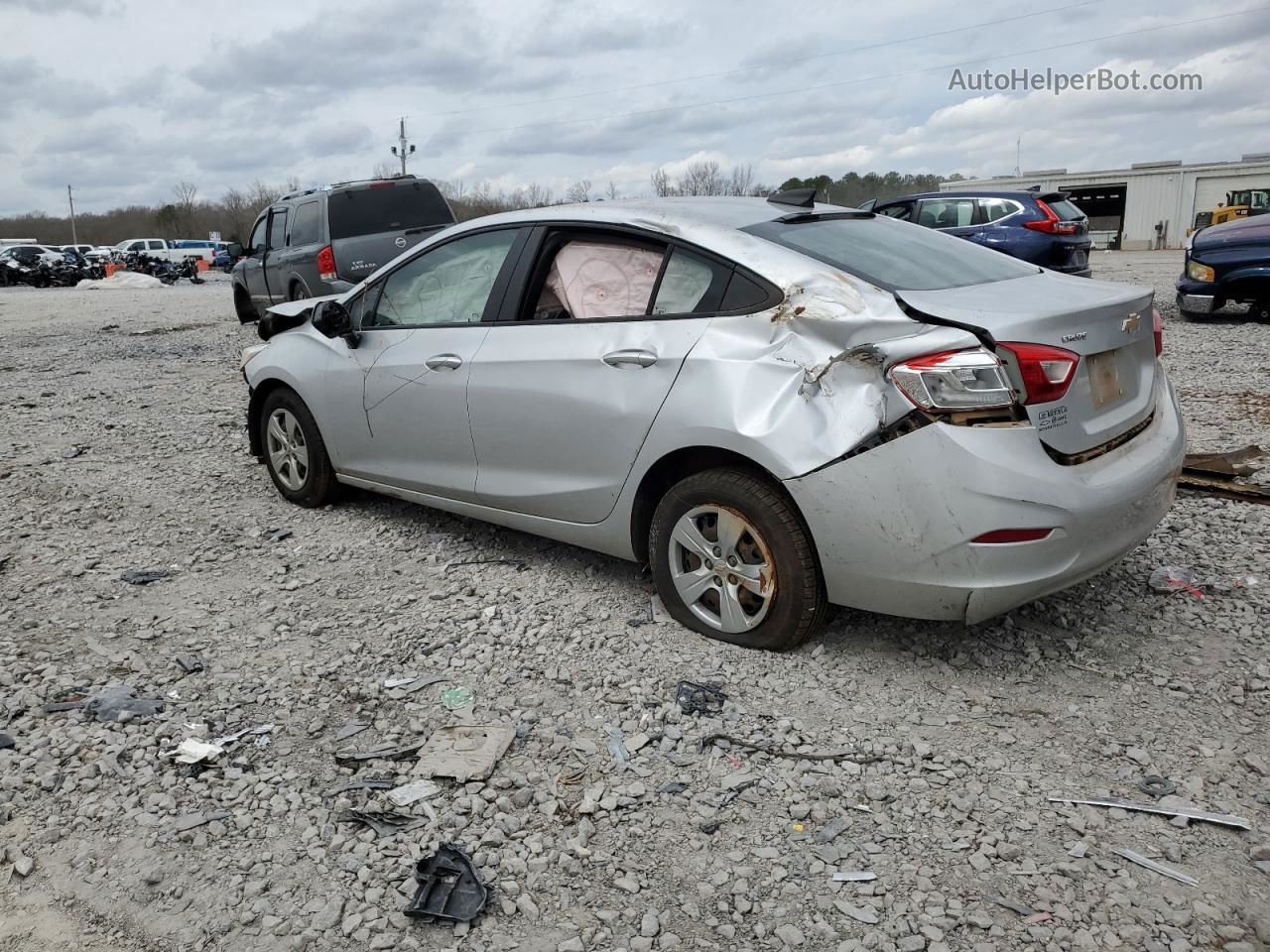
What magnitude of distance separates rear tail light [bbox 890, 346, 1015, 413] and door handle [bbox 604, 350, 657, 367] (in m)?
1.03

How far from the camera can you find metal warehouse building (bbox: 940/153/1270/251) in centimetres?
4988

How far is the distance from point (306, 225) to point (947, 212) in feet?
31.0

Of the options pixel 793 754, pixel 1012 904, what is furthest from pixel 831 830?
pixel 1012 904

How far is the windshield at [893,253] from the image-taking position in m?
3.63

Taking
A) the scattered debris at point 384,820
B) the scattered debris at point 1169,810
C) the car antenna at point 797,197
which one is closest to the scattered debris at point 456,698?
the scattered debris at point 384,820

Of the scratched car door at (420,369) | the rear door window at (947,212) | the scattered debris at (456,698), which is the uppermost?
the rear door window at (947,212)

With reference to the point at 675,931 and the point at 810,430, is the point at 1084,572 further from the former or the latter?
the point at 675,931

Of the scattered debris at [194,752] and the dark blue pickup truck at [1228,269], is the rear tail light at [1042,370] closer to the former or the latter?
the scattered debris at [194,752]

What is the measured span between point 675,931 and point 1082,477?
1943 millimetres

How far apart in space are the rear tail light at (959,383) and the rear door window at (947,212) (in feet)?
41.1

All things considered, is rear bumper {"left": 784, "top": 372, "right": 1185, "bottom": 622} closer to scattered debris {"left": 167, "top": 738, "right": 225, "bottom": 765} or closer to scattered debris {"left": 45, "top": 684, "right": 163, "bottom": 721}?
scattered debris {"left": 167, "top": 738, "right": 225, "bottom": 765}

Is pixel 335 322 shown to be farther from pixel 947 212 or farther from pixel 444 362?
pixel 947 212

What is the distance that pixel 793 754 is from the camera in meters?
3.16

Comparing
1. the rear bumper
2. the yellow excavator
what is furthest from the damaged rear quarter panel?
the yellow excavator
